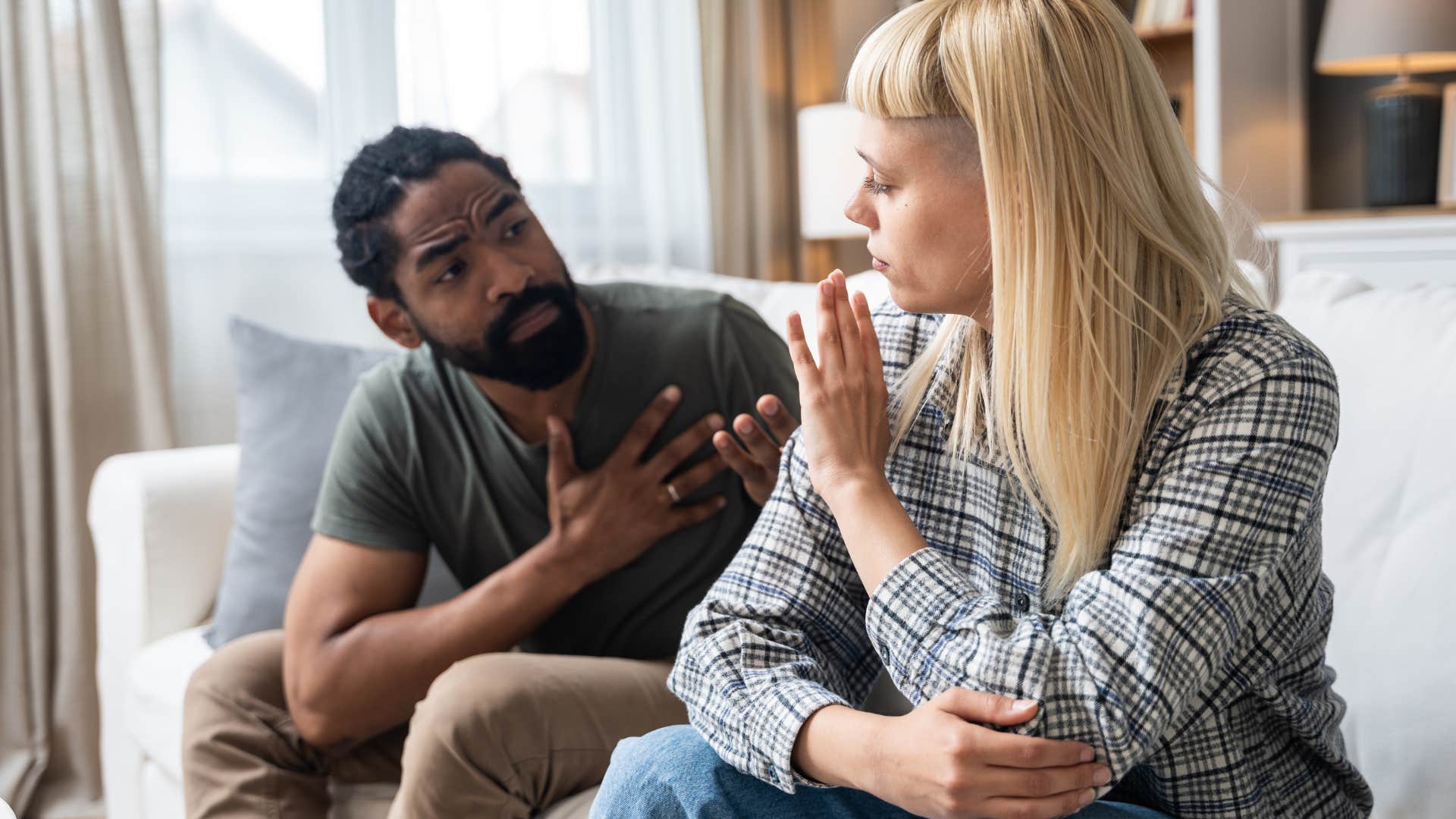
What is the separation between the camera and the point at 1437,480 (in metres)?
1.17

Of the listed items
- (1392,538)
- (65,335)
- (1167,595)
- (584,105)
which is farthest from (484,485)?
(584,105)

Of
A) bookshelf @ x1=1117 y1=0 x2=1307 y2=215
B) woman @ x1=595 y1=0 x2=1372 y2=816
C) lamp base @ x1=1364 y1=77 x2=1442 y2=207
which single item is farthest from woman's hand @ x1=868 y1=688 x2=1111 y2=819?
lamp base @ x1=1364 y1=77 x2=1442 y2=207

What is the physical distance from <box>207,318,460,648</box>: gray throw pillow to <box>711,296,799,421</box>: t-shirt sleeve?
490mm

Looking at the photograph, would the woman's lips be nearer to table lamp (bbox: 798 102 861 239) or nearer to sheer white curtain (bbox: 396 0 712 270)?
sheer white curtain (bbox: 396 0 712 270)

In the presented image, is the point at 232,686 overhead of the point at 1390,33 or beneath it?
beneath

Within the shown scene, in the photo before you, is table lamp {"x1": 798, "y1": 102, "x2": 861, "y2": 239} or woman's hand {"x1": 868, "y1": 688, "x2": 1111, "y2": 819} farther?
table lamp {"x1": 798, "y1": 102, "x2": 861, "y2": 239}

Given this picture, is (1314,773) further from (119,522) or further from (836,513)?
(119,522)

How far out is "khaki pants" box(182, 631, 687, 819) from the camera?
3.95ft

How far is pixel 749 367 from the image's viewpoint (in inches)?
56.5

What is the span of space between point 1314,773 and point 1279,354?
346 millimetres

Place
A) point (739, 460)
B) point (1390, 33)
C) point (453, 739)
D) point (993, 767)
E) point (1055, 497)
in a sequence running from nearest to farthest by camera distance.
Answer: point (993, 767) → point (1055, 497) → point (453, 739) → point (739, 460) → point (1390, 33)

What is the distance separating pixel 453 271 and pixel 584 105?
5.02 feet

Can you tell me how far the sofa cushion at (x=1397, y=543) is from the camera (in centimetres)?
114

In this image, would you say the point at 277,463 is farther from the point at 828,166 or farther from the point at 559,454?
the point at 828,166
